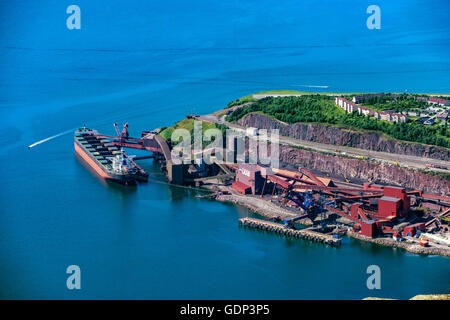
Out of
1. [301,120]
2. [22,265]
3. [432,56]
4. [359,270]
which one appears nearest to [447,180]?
[359,270]

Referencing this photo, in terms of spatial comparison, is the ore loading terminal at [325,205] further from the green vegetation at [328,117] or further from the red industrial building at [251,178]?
the green vegetation at [328,117]

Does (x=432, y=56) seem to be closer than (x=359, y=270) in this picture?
No

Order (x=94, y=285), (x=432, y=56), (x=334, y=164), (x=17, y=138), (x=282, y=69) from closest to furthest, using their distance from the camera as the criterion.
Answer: (x=94, y=285) → (x=334, y=164) → (x=17, y=138) → (x=282, y=69) → (x=432, y=56)

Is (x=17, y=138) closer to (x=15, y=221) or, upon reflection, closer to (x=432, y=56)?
(x=15, y=221)

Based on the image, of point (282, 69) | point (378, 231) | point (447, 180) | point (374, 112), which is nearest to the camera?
point (378, 231)

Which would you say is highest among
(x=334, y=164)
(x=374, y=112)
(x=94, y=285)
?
(x=374, y=112)

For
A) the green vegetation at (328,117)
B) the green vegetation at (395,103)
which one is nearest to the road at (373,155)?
the green vegetation at (328,117)

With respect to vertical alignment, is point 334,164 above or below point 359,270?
above
